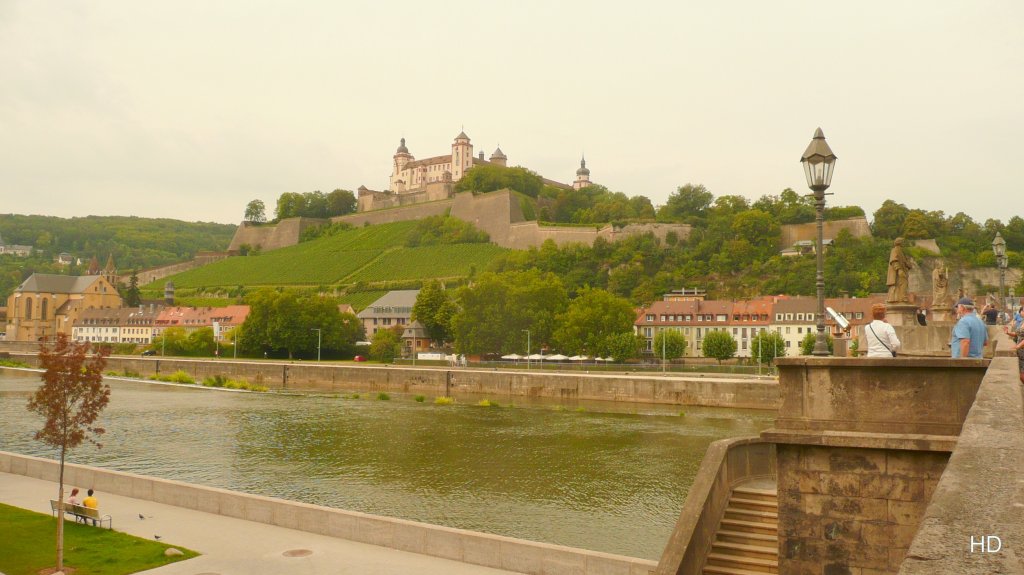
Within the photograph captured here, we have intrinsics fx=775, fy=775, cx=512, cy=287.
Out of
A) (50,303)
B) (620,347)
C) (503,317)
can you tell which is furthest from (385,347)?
(50,303)

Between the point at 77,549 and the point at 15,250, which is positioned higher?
the point at 15,250

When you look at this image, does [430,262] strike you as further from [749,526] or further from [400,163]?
[749,526]

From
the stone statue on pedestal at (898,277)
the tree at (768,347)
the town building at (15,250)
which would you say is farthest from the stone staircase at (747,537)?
the town building at (15,250)

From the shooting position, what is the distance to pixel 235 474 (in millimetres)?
22094

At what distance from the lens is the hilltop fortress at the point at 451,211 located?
98312mm

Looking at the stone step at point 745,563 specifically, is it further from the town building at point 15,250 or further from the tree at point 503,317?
the town building at point 15,250

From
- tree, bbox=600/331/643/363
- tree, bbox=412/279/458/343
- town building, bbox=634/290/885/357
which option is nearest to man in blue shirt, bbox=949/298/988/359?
tree, bbox=600/331/643/363

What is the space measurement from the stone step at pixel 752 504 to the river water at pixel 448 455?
4.89m

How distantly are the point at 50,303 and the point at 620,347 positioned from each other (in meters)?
87.8

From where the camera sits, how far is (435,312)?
7594 cm

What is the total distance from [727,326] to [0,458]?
Answer: 58.2 meters

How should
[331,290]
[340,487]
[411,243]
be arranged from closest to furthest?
[340,487] → [331,290] → [411,243]

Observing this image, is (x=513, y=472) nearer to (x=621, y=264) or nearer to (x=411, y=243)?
(x=621, y=264)

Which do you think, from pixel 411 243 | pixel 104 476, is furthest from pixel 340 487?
pixel 411 243
